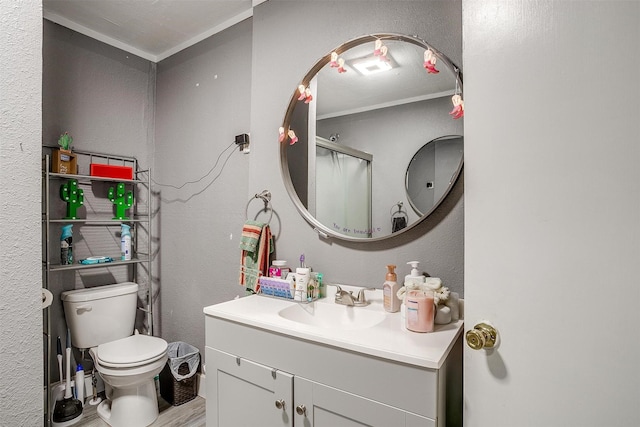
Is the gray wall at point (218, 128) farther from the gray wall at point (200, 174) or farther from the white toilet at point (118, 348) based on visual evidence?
the white toilet at point (118, 348)

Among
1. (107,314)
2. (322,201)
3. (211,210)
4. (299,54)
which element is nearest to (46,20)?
(211,210)

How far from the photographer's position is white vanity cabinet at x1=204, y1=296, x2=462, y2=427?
3.09ft

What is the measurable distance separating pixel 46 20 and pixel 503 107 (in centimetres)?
274

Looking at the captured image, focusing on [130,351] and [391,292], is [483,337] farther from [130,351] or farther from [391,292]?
[130,351]

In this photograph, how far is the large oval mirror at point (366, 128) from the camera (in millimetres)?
1367

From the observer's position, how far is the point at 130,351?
75.2 inches

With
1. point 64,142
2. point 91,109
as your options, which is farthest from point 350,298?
point 91,109

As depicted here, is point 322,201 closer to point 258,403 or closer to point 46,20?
point 258,403

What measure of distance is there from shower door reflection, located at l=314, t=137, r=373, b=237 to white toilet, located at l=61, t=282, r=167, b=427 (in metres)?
1.32

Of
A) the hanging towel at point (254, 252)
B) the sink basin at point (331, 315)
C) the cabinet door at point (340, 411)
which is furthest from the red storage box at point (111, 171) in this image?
the cabinet door at point (340, 411)

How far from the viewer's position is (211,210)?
2270 mm

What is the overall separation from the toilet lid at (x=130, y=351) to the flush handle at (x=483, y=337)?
1771 mm

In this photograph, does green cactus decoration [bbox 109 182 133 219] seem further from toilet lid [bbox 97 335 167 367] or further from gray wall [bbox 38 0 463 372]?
toilet lid [bbox 97 335 167 367]

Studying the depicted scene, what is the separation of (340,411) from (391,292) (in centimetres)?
49
